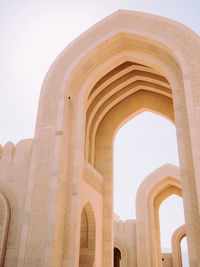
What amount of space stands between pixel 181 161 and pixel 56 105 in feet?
10.8

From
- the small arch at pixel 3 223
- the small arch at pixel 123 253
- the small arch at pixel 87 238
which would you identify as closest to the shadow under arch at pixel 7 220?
the small arch at pixel 3 223

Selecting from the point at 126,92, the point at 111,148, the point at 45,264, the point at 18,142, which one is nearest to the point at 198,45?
the point at 126,92

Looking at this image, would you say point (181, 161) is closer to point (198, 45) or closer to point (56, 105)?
point (198, 45)

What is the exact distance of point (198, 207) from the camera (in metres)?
4.99

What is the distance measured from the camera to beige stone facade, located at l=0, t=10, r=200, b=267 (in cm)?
549

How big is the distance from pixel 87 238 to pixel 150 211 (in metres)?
6.40

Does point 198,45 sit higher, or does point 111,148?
point 198,45

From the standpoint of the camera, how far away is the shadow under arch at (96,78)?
5.61 m

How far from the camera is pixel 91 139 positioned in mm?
9172

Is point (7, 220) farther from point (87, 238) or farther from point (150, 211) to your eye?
point (150, 211)

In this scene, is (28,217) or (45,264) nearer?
(45,264)

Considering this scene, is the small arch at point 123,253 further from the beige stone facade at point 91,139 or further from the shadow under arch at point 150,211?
the beige stone facade at point 91,139

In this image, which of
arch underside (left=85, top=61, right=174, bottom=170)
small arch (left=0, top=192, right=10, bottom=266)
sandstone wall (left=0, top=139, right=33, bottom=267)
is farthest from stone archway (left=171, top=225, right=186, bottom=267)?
small arch (left=0, top=192, right=10, bottom=266)

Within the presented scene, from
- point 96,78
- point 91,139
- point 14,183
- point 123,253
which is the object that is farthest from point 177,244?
point 14,183
